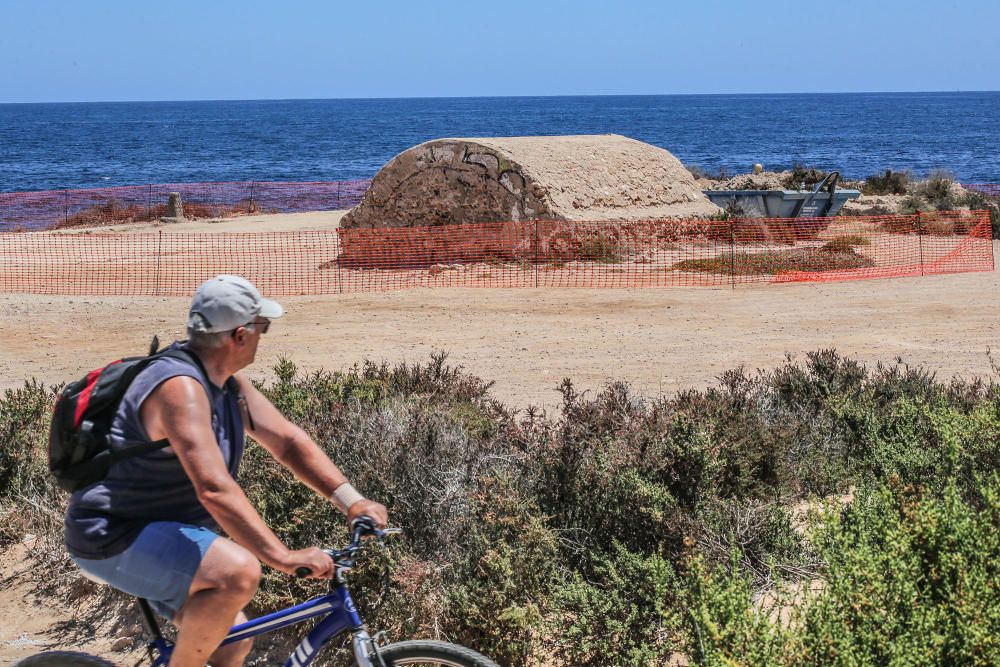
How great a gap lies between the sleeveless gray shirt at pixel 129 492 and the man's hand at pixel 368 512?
53cm

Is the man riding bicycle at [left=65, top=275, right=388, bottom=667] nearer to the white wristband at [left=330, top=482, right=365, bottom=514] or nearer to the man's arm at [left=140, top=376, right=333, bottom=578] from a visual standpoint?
the man's arm at [left=140, top=376, right=333, bottom=578]

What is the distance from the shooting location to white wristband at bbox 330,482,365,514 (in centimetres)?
376

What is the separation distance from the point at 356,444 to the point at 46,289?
12.1m

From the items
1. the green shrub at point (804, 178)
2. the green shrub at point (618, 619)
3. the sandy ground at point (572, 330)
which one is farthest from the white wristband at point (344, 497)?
the green shrub at point (804, 178)

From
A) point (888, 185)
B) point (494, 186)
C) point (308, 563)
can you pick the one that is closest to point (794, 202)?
point (494, 186)

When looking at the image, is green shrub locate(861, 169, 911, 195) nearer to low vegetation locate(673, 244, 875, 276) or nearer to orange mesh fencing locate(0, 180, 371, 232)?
orange mesh fencing locate(0, 180, 371, 232)

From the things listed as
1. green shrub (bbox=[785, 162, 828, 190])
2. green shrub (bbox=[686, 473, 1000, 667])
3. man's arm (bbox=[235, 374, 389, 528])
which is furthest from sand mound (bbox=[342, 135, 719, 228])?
man's arm (bbox=[235, 374, 389, 528])

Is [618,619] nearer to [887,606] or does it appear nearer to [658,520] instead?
[658,520]

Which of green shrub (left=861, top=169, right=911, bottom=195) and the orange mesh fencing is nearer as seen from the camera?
the orange mesh fencing

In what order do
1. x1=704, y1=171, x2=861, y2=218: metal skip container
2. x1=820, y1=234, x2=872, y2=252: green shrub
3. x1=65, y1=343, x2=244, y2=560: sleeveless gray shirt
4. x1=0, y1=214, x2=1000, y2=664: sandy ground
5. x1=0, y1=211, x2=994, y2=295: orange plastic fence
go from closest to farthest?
x1=65, y1=343, x2=244, y2=560: sleeveless gray shirt, x1=0, y1=214, x2=1000, y2=664: sandy ground, x1=0, y1=211, x2=994, y2=295: orange plastic fence, x1=820, y1=234, x2=872, y2=252: green shrub, x1=704, y1=171, x2=861, y2=218: metal skip container

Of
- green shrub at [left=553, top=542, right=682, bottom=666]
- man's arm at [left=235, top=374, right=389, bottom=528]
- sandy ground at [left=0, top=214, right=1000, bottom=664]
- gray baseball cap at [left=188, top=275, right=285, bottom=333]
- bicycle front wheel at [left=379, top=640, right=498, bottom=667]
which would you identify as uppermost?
gray baseball cap at [left=188, top=275, right=285, bottom=333]

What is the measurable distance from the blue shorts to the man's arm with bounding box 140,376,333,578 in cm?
15

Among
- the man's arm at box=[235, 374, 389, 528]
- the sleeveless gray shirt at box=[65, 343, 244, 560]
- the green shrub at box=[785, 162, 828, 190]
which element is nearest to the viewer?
the sleeveless gray shirt at box=[65, 343, 244, 560]

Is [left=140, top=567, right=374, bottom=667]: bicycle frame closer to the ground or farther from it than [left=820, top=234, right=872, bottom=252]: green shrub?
farther from it
